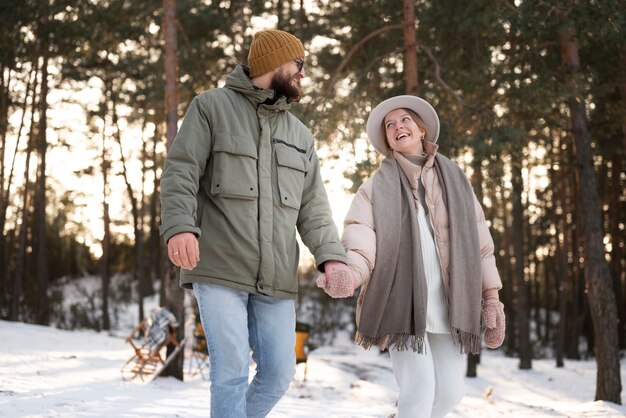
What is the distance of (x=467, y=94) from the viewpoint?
14094 mm

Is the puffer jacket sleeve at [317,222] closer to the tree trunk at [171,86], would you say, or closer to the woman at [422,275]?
the woman at [422,275]

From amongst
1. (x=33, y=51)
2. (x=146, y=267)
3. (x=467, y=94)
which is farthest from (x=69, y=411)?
(x=146, y=267)

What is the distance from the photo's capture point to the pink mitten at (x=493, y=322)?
12.7ft

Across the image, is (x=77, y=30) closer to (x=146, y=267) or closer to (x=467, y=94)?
(x=467, y=94)

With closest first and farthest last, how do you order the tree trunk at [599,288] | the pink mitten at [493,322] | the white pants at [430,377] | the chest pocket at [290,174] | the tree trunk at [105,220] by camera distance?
the chest pocket at [290,174]
the white pants at [430,377]
the pink mitten at [493,322]
the tree trunk at [599,288]
the tree trunk at [105,220]

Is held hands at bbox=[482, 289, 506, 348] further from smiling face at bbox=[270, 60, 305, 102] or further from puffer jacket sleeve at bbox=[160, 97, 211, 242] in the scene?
puffer jacket sleeve at bbox=[160, 97, 211, 242]

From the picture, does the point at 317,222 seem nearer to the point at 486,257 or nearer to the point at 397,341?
the point at 397,341

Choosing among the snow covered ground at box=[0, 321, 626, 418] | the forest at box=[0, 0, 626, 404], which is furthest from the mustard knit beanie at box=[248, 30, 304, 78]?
the forest at box=[0, 0, 626, 404]

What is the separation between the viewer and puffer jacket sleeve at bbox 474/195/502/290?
3965mm

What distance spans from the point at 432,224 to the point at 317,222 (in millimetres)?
632

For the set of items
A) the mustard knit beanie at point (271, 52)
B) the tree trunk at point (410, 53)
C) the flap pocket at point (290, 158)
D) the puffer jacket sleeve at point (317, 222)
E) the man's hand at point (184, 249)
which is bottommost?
the man's hand at point (184, 249)

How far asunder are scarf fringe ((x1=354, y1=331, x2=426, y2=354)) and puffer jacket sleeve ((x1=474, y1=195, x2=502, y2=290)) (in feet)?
1.80

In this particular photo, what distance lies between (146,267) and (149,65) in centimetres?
1258

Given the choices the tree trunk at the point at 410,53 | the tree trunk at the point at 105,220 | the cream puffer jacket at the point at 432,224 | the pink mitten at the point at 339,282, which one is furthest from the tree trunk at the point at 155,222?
Answer: the pink mitten at the point at 339,282
